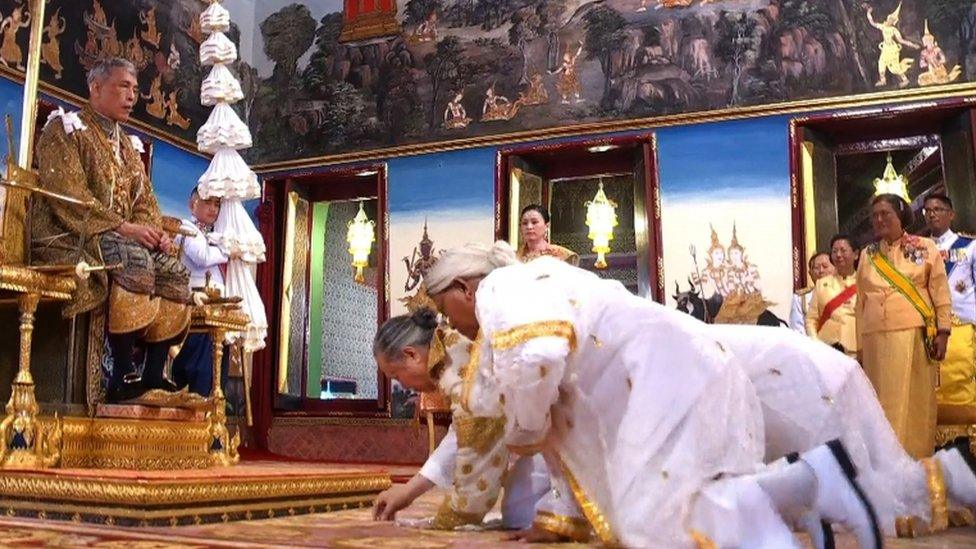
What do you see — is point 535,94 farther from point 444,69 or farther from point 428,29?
point 428,29

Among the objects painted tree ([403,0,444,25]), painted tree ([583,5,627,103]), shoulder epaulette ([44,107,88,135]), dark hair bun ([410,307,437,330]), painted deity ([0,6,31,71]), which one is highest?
painted tree ([403,0,444,25])

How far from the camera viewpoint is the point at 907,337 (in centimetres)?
532

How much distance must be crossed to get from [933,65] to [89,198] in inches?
292

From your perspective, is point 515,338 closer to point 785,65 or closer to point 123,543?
point 123,543

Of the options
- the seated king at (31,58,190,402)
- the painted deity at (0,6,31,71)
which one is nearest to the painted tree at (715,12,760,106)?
the seated king at (31,58,190,402)

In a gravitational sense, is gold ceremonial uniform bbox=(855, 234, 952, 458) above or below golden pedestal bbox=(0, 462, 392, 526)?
above

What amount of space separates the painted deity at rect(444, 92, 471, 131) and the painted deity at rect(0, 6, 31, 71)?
425 cm

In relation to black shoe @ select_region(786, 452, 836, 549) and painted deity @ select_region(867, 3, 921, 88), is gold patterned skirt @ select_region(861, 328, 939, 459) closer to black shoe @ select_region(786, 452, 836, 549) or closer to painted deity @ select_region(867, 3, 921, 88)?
black shoe @ select_region(786, 452, 836, 549)

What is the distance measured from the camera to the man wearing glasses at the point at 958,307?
582 centimetres

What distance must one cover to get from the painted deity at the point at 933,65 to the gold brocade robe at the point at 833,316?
7.86ft

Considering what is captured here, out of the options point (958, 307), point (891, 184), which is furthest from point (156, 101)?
point (958, 307)

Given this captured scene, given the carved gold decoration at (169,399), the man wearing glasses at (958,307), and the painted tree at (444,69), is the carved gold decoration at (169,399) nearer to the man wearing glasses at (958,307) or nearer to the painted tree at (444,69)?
the man wearing glasses at (958,307)

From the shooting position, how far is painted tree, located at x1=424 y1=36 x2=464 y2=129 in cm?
1031

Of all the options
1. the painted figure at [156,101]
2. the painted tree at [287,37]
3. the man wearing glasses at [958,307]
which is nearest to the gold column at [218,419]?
the man wearing glasses at [958,307]
